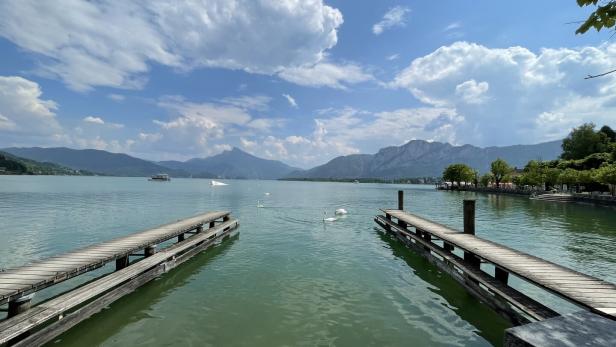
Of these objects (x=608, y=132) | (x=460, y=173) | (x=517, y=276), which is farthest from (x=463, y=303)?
(x=460, y=173)

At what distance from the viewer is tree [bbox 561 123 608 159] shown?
110963mm

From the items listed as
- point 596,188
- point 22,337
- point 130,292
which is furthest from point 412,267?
point 596,188

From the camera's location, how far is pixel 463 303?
12766 mm

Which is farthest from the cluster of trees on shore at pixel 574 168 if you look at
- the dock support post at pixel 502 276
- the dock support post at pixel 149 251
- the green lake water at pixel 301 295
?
the dock support post at pixel 149 251

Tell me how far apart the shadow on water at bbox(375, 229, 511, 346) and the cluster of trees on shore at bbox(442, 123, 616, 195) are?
2558 inches

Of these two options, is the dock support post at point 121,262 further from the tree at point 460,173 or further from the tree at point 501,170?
the tree at point 460,173

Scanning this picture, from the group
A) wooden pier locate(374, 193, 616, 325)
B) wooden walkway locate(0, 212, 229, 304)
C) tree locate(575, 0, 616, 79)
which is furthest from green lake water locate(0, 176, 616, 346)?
tree locate(575, 0, 616, 79)

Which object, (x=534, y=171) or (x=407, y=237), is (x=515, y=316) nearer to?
(x=407, y=237)

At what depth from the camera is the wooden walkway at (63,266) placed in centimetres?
893

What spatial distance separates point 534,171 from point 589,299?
109472 millimetres

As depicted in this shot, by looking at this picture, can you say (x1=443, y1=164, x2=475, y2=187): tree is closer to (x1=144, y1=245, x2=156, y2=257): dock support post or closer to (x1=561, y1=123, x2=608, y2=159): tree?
(x1=561, y1=123, x2=608, y2=159): tree

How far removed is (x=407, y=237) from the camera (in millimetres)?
24984

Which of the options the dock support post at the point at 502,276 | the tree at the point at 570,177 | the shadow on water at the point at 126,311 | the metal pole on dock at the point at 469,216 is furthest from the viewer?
the tree at the point at 570,177

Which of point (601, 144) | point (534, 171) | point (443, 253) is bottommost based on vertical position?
point (443, 253)
